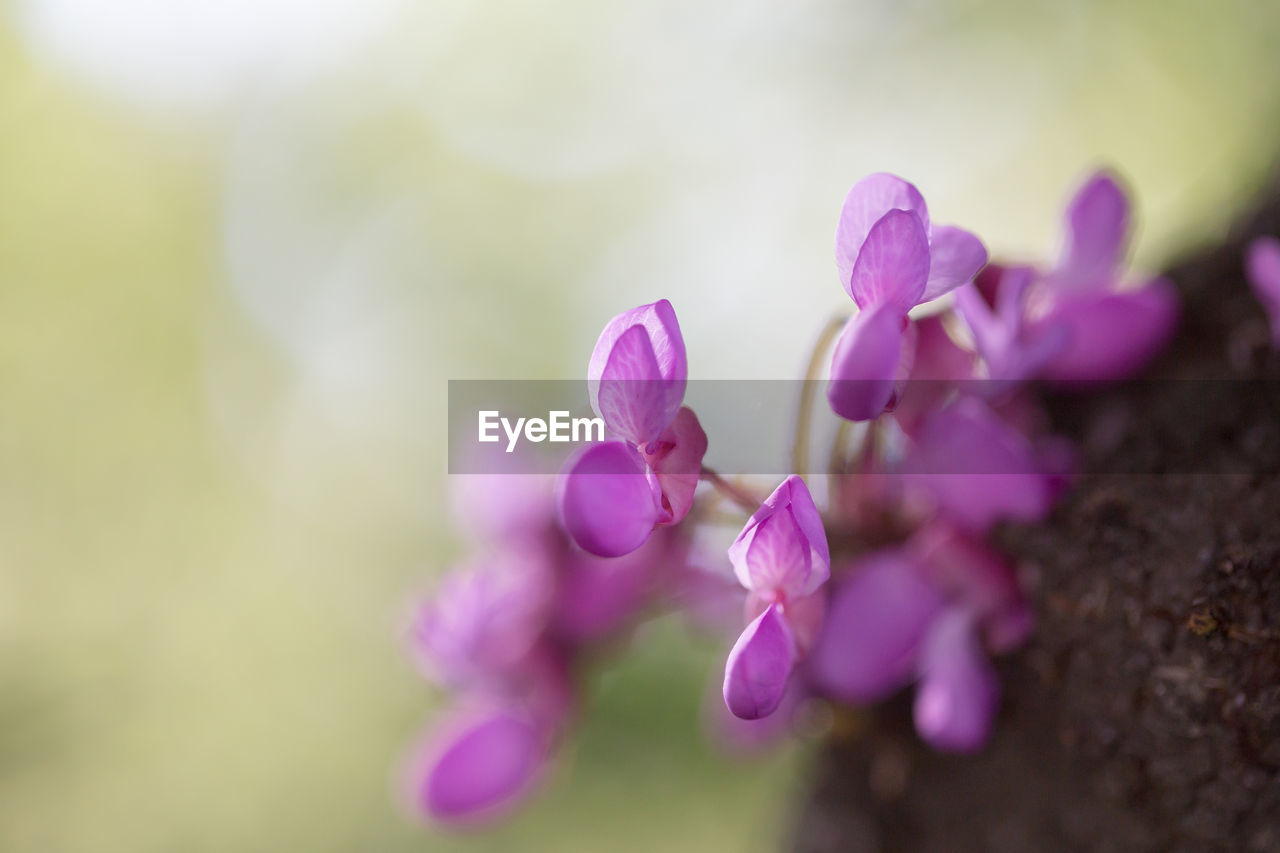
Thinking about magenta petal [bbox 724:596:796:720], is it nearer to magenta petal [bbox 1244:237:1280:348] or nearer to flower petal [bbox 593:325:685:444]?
flower petal [bbox 593:325:685:444]

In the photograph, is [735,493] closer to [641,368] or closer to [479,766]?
[641,368]

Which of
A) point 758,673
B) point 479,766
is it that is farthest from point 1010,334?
point 479,766

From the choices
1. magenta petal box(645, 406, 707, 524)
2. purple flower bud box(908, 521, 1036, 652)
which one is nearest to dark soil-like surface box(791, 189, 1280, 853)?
purple flower bud box(908, 521, 1036, 652)

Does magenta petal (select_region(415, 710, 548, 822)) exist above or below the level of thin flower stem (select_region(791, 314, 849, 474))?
below

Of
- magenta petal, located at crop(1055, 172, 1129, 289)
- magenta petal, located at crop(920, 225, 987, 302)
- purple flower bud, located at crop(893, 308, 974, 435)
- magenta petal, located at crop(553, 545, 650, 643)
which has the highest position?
magenta petal, located at crop(1055, 172, 1129, 289)

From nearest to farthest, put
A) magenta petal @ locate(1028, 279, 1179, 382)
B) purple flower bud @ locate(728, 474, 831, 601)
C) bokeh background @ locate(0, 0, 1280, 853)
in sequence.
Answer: purple flower bud @ locate(728, 474, 831, 601) < magenta petal @ locate(1028, 279, 1179, 382) < bokeh background @ locate(0, 0, 1280, 853)

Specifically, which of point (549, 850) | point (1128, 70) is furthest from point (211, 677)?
point (1128, 70)

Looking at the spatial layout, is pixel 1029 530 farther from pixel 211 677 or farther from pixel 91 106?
pixel 91 106
